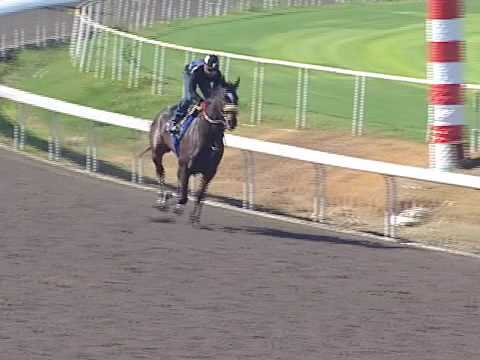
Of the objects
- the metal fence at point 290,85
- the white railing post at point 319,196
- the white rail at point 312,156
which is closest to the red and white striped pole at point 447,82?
the metal fence at point 290,85

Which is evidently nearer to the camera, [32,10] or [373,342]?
[373,342]

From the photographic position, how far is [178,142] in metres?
12.9

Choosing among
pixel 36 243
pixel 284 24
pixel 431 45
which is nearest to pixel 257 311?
pixel 36 243

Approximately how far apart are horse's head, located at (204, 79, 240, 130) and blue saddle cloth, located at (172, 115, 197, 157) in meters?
0.52

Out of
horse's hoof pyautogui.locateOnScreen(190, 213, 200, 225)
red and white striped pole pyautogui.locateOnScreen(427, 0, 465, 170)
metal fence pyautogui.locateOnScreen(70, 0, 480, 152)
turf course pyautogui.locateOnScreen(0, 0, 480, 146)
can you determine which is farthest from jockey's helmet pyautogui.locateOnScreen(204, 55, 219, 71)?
turf course pyautogui.locateOnScreen(0, 0, 480, 146)

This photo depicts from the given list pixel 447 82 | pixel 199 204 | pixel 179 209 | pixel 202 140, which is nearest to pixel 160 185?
pixel 179 209

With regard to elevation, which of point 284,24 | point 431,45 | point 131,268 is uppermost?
point 431,45

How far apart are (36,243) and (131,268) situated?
1286 mm

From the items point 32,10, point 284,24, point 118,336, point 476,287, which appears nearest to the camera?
point 118,336

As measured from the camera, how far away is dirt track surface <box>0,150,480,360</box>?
8094 mm

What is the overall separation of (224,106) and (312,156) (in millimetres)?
1674

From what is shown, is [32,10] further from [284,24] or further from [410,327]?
[410,327]

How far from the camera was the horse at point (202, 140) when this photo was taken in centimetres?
1188

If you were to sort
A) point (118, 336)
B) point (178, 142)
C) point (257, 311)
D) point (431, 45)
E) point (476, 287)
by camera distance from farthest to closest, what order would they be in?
point (431, 45), point (178, 142), point (476, 287), point (257, 311), point (118, 336)
